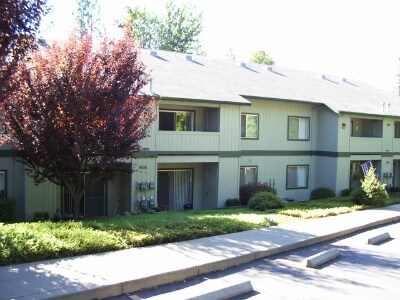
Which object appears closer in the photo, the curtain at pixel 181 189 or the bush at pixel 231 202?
the bush at pixel 231 202

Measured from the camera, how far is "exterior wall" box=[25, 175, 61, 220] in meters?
16.3

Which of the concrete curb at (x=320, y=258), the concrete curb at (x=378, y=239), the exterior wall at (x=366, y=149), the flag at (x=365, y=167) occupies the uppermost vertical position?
the exterior wall at (x=366, y=149)

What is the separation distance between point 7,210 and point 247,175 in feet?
39.2

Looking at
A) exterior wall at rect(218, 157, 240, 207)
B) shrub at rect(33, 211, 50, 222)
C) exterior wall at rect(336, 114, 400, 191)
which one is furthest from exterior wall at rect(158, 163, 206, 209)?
exterior wall at rect(336, 114, 400, 191)

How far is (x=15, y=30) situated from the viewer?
7230 millimetres

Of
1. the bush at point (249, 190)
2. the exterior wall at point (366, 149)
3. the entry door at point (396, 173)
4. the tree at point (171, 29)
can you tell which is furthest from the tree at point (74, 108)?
the tree at point (171, 29)

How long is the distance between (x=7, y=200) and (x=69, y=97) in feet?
15.9

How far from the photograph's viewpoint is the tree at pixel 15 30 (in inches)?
274

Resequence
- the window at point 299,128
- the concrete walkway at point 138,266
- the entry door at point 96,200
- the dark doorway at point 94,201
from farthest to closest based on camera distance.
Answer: the window at point 299,128 < the entry door at point 96,200 < the dark doorway at point 94,201 < the concrete walkway at point 138,266

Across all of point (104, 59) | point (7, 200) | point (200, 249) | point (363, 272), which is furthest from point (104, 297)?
point (7, 200)

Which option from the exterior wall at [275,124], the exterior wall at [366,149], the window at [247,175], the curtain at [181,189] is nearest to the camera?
the curtain at [181,189]

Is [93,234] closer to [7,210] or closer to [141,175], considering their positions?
[7,210]

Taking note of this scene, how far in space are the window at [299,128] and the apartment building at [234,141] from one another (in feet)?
0.18

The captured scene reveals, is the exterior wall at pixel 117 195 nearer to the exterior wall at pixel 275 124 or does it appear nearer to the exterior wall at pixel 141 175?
the exterior wall at pixel 141 175
